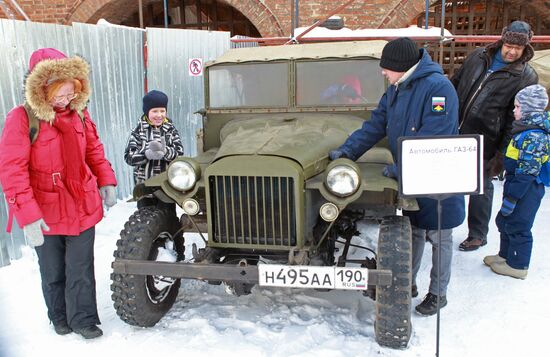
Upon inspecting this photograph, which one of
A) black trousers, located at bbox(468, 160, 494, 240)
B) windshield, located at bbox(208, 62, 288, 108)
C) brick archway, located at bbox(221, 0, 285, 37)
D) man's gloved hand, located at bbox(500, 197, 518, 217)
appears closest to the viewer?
man's gloved hand, located at bbox(500, 197, 518, 217)

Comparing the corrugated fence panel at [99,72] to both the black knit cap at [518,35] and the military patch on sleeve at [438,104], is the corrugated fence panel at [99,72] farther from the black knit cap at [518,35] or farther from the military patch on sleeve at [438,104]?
the black knit cap at [518,35]

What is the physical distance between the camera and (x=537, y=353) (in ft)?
9.95

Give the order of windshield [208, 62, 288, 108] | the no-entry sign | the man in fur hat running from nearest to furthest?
1. the man in fur hat
2. windshield [208, 62, 288, 108]
3. the no-entry sign

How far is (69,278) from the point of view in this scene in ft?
10.5

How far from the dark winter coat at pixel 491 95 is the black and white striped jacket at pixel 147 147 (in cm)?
257

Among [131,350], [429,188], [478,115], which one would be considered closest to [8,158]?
[131,350]

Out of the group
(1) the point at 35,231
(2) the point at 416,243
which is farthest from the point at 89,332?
(2) the point at 416,243

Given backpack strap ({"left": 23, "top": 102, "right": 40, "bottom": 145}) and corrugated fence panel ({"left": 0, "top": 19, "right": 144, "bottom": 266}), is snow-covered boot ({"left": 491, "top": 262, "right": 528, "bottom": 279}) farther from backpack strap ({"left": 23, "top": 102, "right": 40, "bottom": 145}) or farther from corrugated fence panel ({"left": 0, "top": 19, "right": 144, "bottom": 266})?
corrugated fence panel ({"left": 0, "top": 19, "right": 144, "bottom": 266})

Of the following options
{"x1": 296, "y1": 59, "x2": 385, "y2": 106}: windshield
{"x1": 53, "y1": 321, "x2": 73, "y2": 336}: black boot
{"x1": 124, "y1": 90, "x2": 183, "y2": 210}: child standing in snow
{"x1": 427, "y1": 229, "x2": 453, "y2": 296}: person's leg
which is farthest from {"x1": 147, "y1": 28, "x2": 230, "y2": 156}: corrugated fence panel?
{"x1": 427, "y1": 229, "x2": 453, "y2": 296}: person's leg

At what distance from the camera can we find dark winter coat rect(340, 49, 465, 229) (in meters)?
3.18

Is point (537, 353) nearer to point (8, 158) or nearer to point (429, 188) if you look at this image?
point (429, 188)

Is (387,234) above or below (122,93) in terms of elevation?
below

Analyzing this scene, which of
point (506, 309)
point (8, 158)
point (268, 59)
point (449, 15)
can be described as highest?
point (449, 15)

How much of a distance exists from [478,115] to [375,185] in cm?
184
